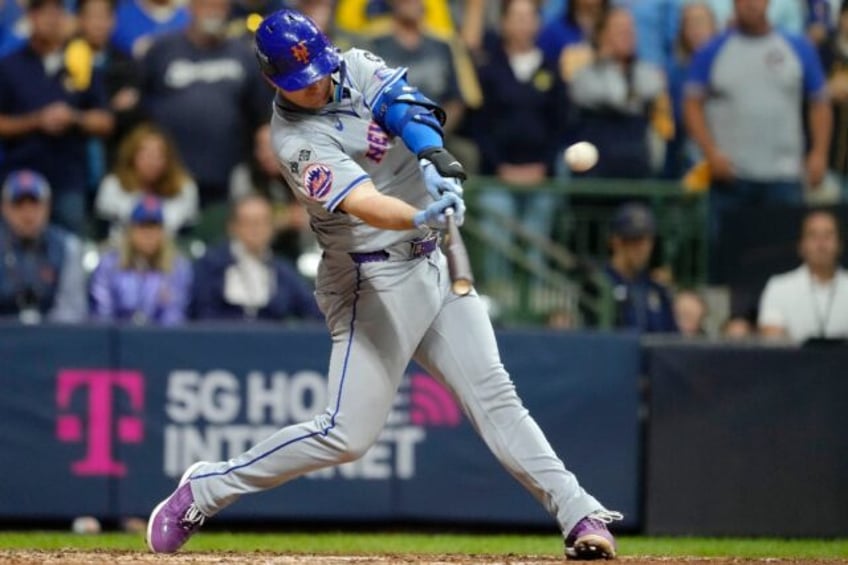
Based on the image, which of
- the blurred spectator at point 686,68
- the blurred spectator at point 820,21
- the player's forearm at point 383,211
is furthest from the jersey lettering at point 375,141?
the blurred spectator at point 820,21

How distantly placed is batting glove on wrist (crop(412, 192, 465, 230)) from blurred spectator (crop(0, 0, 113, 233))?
5795 mm

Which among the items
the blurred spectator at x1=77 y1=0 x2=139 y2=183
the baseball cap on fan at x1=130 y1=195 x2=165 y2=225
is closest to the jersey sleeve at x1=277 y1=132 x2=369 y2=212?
the baseball cap on fan at x1=130 y1=195 x2=165 y2=225

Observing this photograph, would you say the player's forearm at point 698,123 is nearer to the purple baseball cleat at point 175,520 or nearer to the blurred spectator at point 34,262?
the blurred spectator at point 34,262

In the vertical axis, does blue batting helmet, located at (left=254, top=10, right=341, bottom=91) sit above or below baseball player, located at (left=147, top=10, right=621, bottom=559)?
above

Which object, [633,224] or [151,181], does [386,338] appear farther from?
[151,181]

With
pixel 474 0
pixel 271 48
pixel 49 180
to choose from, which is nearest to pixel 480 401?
pixel 271 48

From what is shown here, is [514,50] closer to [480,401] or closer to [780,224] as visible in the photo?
[780,224]

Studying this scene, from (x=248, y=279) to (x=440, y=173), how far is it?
4383 millimetres

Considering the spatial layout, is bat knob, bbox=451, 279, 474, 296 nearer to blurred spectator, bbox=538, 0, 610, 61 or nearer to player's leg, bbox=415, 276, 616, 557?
player's leg, bbox=415, 276, 616, 557

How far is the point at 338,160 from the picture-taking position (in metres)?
6.49

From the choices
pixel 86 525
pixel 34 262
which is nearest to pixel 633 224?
pixel 34 262

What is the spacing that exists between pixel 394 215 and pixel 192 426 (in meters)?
4.12

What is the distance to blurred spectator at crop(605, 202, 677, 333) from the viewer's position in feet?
35.8

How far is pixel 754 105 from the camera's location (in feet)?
39.7
